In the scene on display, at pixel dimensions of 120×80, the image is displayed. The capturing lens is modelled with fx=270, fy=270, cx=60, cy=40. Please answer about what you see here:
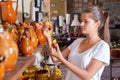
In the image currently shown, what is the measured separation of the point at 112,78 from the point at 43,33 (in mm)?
2806

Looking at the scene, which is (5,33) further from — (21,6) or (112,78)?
(112,78)

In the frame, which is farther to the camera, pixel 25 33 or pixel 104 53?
pixel 104 53

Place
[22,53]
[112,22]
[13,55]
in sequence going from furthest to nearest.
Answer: [112,22] → [22,53] → [13,55]

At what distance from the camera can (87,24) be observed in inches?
78.7

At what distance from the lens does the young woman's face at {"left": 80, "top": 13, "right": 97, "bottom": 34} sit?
198 cm

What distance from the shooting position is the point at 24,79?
6.08ft

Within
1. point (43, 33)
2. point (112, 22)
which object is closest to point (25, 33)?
point (43, 33)

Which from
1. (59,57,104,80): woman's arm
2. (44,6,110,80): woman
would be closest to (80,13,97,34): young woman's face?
(44,6,110,80): woman

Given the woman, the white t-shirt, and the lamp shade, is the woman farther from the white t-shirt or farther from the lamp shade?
the lamp shade

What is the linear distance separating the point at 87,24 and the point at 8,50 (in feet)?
3.69

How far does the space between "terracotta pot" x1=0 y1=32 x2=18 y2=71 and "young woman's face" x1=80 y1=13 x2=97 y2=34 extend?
1030mm

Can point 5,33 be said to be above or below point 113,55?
above

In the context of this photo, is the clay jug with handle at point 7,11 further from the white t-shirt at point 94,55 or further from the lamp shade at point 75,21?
the lamp shade at point 75,21

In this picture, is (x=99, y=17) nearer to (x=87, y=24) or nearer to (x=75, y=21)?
(x=87, y=24)
